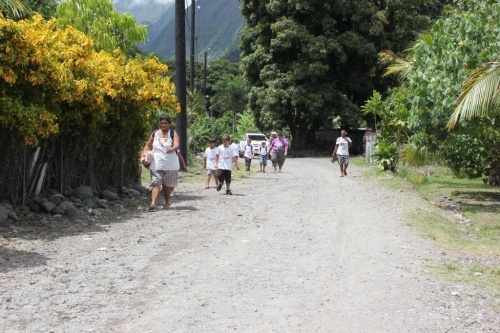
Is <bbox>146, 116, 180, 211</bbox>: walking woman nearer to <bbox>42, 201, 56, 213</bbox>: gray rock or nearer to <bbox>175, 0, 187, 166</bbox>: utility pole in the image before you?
<bbox>42, 201, 56, 213</bbox>: gray rock

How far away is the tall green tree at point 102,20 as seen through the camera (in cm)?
2202

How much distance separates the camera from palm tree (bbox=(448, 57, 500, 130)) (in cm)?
1214

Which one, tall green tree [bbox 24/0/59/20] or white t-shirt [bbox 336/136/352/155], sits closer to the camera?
white t-shirt [bbox 336/136/352/155]

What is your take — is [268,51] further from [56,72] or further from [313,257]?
[313,257]

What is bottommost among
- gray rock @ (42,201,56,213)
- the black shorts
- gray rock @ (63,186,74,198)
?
gray rock @ (42,201,56,213)

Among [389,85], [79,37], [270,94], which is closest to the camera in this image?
[79,37]

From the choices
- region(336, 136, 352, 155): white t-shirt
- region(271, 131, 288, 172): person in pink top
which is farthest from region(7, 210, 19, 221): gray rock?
region(271, 131, 288, 172): person in pink top

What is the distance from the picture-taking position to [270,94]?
146 ft

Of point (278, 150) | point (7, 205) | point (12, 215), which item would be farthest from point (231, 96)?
point (12, 215)

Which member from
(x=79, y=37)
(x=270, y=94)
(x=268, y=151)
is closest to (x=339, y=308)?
(x=79, y=37)

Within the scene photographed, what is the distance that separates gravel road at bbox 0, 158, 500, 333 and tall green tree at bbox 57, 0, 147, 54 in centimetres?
1033

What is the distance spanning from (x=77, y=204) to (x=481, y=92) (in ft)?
25.2

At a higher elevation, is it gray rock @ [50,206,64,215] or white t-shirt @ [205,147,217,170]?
A: white t-shirt @ [205,147,217,170]

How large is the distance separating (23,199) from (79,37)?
10.8 feet
